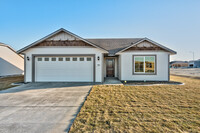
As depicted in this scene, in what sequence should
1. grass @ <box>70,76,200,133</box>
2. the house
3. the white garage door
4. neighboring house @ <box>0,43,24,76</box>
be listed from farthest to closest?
neighboring house @ <box>0,43,24,76</box>, the white garage door, the house, grass @ <box>70,76,200,133</box>

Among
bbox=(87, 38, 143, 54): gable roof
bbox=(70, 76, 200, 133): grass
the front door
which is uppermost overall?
bbox=(87, 38, 143, 54): gable roof

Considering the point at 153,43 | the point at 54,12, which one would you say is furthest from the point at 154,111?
the point at 54,12

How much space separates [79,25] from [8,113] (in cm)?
1303

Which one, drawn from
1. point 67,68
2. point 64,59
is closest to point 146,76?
point 67,68

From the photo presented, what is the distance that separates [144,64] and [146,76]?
46.9 inches

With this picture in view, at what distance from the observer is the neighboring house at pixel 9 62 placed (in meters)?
13.5

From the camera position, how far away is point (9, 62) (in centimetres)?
1433

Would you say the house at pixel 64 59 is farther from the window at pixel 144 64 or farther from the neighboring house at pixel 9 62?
the neighboring house at pixel 9 62

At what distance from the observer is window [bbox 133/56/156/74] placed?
30.5ft

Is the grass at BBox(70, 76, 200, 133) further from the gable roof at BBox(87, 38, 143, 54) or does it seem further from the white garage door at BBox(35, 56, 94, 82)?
the gable roof at BBox(87, 38, 143, 54)

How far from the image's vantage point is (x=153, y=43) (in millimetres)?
9008

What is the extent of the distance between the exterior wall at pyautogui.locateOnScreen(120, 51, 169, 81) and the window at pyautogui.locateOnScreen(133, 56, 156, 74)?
389 mm

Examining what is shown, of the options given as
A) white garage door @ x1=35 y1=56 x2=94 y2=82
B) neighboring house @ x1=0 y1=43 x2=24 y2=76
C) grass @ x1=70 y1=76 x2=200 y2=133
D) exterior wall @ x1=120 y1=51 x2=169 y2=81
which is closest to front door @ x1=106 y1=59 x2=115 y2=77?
exterior wall @ x1=120 y1=51 x2=169 y2=81

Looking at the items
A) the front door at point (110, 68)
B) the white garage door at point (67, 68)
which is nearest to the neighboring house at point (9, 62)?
the white garage door at point (67, 68)
